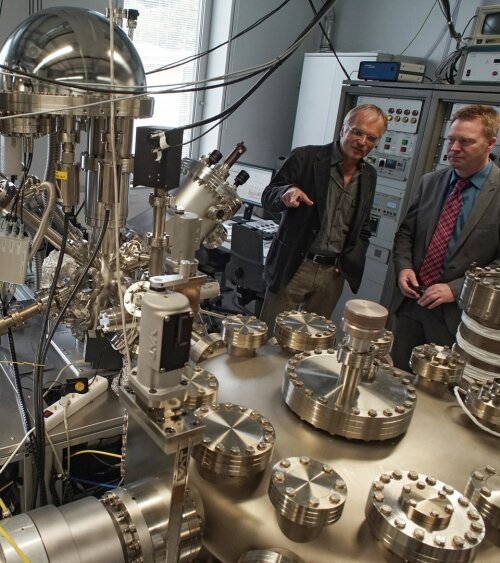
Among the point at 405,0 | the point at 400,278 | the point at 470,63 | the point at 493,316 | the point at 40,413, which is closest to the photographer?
the point at 493,316

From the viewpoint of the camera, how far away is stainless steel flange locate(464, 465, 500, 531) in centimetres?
54

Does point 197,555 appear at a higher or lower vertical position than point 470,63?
lower

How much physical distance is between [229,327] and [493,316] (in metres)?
0.40

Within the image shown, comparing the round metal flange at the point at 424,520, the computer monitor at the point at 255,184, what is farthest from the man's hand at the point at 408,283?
the computer monitor at the point at 255,184

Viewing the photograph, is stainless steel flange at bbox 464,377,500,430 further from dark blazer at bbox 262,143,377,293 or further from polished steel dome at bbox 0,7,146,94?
dark blazer at bbox 262,143,377,293

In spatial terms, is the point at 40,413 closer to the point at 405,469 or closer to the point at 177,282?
the point at 177,282

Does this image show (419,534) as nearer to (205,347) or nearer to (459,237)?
(205,347)

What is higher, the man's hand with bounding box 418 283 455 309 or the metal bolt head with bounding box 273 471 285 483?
the metal bolt head with bounding box 273 471 285 483

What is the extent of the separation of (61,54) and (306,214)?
4.31 feet

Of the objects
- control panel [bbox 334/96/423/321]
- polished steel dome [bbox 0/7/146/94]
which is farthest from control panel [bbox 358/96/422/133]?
polished steel dome [bbox 0/7/146/94]

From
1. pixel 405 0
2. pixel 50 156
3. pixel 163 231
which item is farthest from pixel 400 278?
pixel 405 0

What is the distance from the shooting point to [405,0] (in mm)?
3486

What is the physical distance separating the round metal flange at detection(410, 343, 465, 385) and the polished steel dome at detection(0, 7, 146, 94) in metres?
0.66

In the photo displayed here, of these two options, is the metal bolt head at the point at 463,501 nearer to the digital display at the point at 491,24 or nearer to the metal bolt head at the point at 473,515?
the metal bolt head at the point at 473,515
